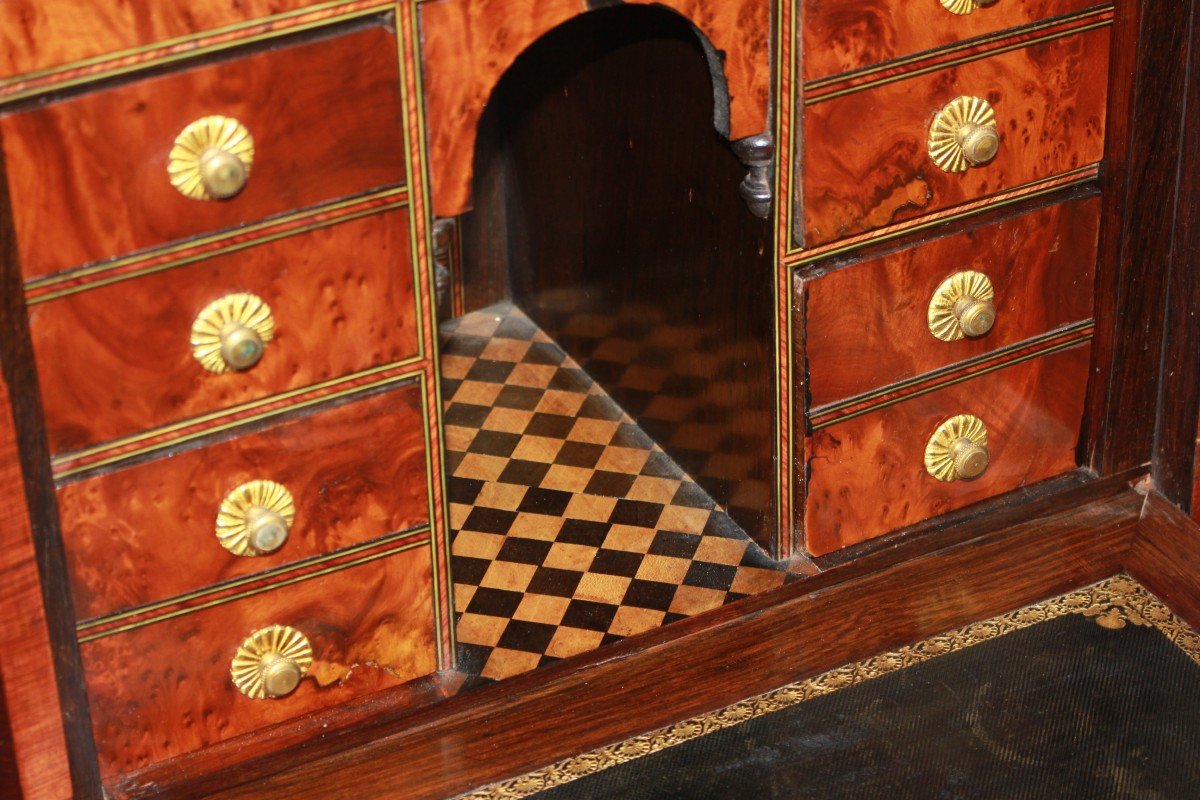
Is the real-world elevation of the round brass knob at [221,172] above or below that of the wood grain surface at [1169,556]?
above

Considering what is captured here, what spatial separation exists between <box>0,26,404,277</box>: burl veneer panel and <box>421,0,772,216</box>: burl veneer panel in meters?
0.04

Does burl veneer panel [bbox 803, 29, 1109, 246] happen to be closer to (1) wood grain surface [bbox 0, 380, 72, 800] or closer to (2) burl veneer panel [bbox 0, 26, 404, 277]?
(2) burl veneer panel [bbox 0, 26, 404, 277]

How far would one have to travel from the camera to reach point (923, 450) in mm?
2320

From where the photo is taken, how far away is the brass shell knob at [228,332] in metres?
1.82

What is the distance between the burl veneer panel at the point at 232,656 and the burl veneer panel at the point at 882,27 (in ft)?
2.32

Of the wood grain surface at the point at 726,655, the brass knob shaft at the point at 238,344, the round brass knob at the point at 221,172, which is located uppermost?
the round brass knob at the point at 221,172

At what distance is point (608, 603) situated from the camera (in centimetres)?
226

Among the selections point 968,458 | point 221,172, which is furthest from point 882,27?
point 221,172

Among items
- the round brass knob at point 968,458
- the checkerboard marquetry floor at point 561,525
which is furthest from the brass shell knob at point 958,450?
the checkerboard marquetry floor at point 561,525

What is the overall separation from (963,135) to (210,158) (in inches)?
35.0

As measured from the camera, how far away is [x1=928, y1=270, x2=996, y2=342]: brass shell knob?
2.23 m

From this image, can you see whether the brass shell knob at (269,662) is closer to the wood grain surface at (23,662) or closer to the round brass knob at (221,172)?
the wood grain surface at (23,662)

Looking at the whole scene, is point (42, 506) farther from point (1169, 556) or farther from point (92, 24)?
point (1169, 556)

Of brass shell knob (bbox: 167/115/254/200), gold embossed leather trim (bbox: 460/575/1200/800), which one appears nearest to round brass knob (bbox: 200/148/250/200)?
brass shell knob (bbox: 167/115/254/200)
